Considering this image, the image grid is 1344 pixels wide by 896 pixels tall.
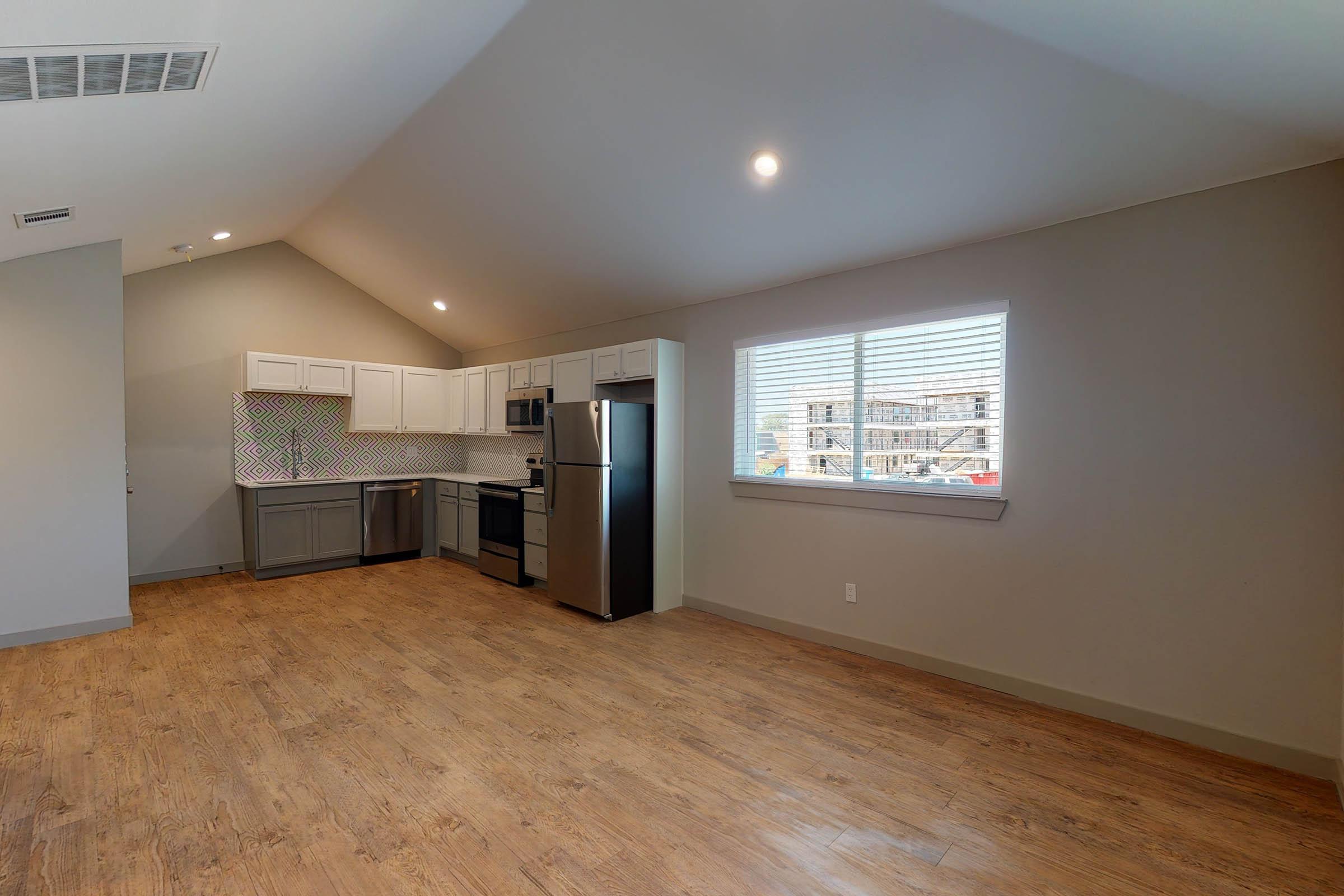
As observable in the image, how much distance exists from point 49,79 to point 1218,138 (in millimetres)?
4240

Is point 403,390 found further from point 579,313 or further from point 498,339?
point 579,313

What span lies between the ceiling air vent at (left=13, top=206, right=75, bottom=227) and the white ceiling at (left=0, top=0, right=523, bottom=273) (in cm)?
5

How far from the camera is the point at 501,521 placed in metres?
5.76

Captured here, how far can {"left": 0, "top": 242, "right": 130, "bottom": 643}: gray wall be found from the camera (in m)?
3.93

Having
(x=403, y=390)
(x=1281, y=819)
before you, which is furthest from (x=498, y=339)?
(x=1281, y=819)

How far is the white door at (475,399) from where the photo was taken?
658 cm

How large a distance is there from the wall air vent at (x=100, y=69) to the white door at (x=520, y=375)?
3576 mm

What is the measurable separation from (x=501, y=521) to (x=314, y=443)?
235 cm

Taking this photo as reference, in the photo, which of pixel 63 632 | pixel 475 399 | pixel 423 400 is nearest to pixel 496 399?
pixel 475 399

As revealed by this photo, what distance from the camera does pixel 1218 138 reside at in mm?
2506

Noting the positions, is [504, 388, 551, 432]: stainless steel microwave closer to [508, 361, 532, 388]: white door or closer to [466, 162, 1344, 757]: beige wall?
[508, 361, 532, 388]: white door

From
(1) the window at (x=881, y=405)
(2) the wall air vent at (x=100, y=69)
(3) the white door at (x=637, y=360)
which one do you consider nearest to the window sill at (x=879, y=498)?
(1) the window at (x=881, y=405)

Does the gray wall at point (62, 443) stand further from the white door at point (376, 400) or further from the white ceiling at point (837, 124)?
the white door at point (376, 400)

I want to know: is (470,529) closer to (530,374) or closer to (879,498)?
(530,374)
